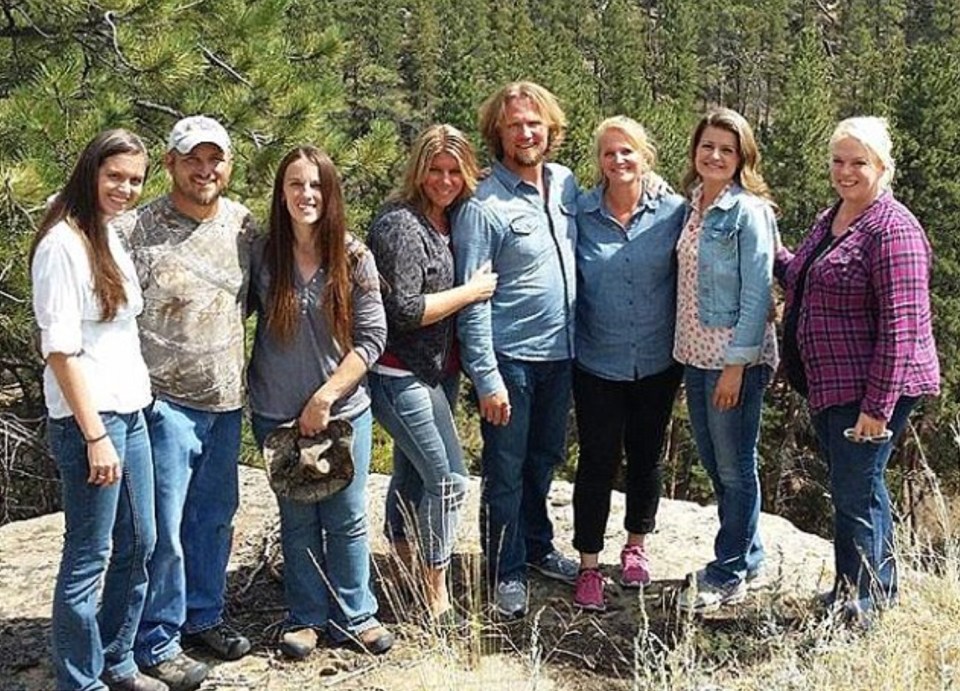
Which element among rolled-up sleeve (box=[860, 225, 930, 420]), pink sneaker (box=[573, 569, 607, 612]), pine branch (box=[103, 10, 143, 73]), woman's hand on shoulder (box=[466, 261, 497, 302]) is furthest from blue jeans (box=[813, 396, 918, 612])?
pine branch (box=[103, 10, 143, 73])

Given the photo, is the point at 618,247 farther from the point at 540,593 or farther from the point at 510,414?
the point at 540,593

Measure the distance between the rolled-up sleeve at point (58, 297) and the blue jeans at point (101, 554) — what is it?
23 cm

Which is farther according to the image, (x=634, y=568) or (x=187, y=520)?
(x=634, y=568)

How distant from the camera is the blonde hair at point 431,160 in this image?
11.1ft

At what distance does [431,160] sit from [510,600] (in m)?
1.56

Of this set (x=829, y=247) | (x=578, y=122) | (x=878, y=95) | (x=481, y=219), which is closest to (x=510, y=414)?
(x=481, y=219)

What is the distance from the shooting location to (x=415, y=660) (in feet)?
11.0

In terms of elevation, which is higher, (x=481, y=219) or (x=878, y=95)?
(x=878, y=95)

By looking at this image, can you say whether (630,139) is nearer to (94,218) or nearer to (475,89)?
(94,218)

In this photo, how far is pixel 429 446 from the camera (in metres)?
3.48

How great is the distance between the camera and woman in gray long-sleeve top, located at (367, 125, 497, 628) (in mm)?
3357

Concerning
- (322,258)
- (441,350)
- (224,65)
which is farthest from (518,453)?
(224,65)

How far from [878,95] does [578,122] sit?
30.2ft

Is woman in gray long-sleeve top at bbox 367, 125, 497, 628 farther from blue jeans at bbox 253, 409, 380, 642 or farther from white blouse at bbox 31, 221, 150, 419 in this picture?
white blouse at bbox 31, 221, 150, 419
